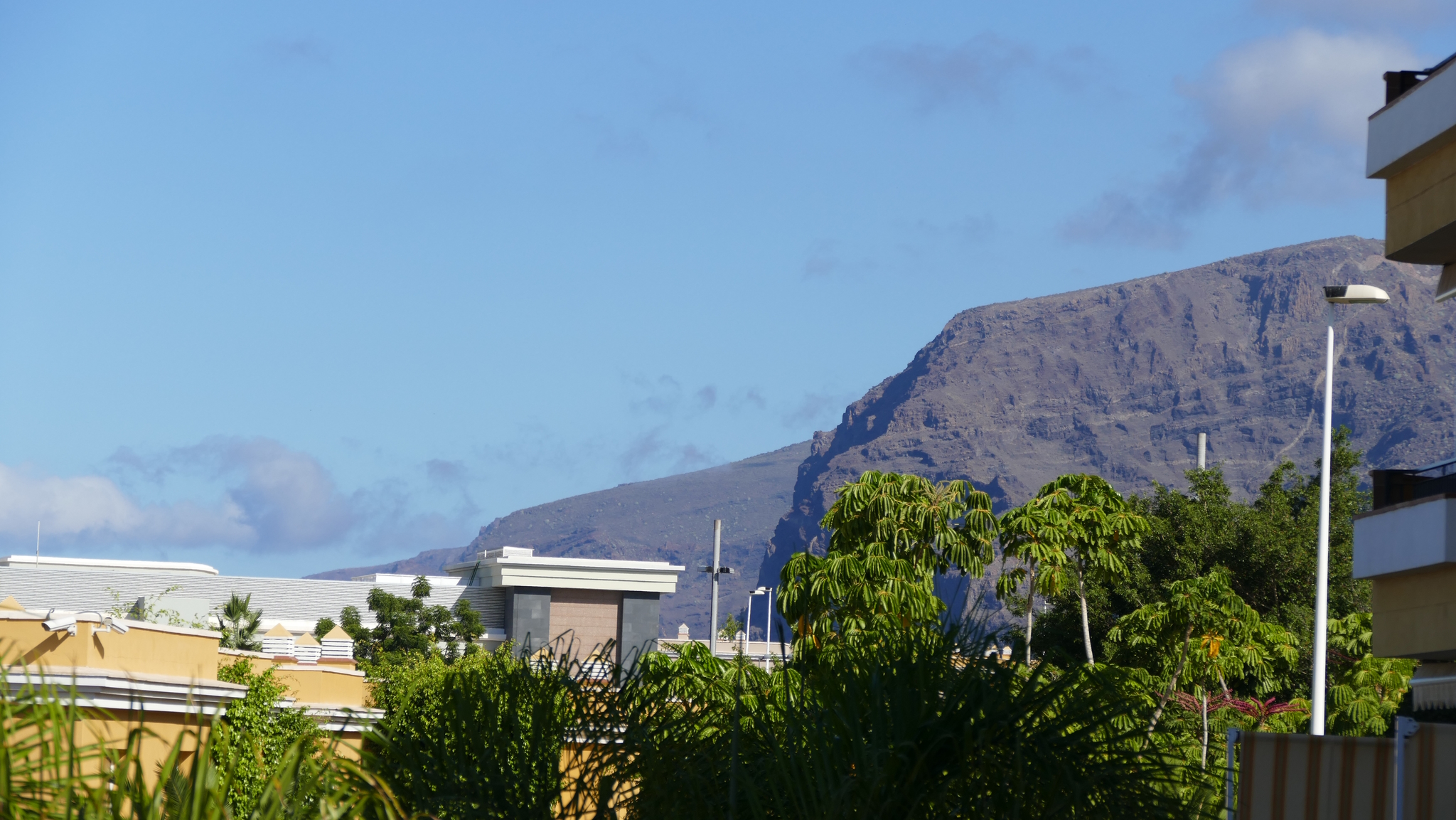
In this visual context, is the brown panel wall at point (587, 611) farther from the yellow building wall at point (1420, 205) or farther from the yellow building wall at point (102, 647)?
the yellow building wall at point (1420, 205)

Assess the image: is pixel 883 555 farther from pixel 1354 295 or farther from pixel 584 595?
pixel 584 595

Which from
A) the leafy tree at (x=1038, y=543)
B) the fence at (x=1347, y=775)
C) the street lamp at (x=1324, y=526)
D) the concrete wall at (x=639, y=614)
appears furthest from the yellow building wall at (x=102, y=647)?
the concrete wall at (x=639, y=614)

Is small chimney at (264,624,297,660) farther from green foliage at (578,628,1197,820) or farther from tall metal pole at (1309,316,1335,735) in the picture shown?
green foliage at (578,628,1197,820)

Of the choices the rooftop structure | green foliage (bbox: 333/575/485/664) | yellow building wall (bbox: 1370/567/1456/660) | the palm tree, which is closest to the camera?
yellow building wall (bbox: 1370/567/1456/660)

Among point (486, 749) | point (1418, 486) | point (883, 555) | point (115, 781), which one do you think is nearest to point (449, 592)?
point (883, 555)

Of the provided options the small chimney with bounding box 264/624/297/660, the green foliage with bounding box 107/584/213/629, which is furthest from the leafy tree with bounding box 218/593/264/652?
the green foliage with bounding box 107/584/213/629

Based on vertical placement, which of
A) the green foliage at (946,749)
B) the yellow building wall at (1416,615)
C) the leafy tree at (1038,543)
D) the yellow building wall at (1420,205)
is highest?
the yellow building wall at (1420,205)

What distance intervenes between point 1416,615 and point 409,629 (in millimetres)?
52680

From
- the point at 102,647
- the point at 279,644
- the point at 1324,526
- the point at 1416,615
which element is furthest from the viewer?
the point at 279,644

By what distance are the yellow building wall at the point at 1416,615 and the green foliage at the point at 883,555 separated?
6286 mm

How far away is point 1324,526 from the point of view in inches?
978

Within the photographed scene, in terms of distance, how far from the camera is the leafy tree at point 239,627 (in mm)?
50656

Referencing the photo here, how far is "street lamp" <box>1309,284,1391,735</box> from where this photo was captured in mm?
23125

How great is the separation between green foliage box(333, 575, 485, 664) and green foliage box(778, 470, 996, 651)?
40.3m
